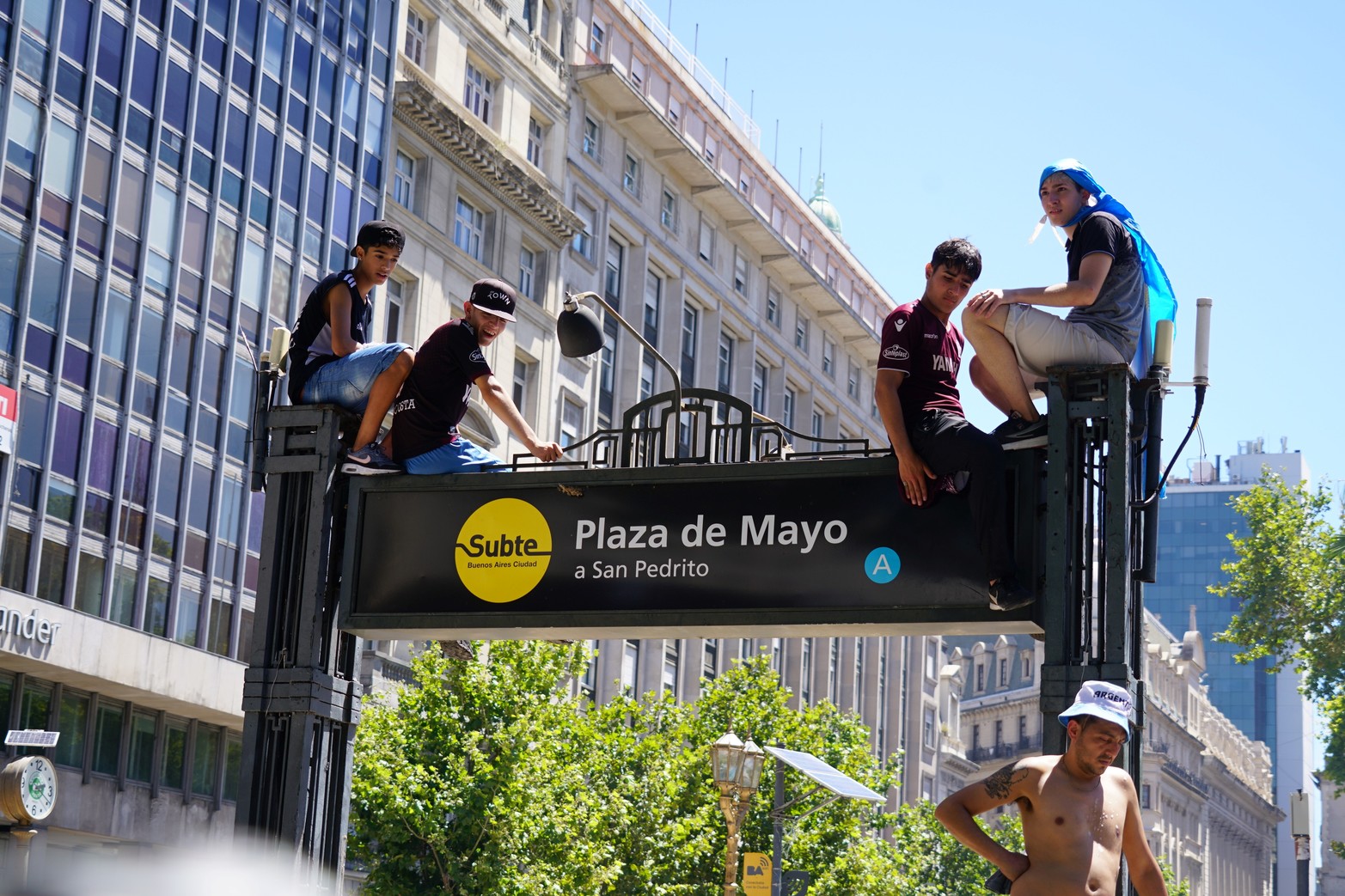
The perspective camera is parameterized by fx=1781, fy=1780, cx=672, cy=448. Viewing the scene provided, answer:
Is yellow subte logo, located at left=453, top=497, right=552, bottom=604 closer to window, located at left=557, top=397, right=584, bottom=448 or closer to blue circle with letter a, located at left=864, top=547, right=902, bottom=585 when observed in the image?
blue circle with letter a, located at left=864, top=547, right=902, bottom=585

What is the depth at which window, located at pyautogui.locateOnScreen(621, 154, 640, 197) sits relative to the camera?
Answer: 59969 mm

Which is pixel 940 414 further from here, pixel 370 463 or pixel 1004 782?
pixel 370 463

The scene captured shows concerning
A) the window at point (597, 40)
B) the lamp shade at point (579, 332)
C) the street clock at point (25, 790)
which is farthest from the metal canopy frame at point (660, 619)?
the window at point (597, 40)

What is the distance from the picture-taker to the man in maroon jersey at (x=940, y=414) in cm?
848

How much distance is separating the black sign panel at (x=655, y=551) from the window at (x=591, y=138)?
4854cm

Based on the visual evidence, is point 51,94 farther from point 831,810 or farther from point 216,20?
point 831,810

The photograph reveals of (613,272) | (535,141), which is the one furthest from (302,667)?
(613,272)

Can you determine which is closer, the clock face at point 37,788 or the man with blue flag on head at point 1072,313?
the man with blue flag on head at point 1072,313

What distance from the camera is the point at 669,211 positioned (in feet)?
208

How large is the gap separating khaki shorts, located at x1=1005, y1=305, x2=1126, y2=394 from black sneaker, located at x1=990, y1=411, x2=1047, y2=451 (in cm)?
24

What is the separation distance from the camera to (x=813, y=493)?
918cm

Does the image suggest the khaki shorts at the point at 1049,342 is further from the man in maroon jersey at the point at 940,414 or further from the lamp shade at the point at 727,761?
the lamp shade at the point at 727,761

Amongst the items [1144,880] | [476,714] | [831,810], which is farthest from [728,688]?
[1144,880]

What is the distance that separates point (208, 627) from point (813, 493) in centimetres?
3170
